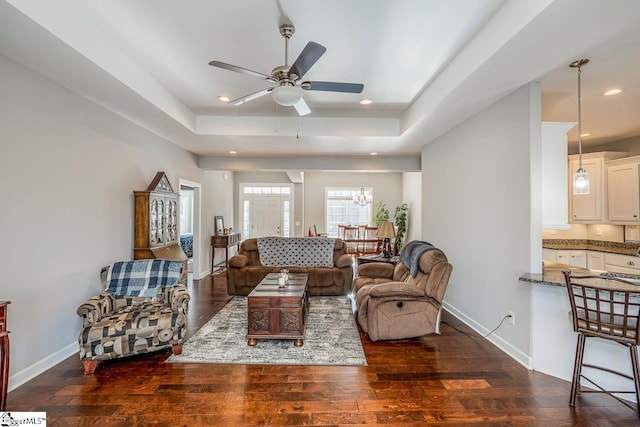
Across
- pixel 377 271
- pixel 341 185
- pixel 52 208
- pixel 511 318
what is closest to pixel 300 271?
pixel 377 271

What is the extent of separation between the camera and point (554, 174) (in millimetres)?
2758

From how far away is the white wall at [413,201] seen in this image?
7.46 meters

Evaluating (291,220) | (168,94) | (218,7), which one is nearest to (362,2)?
(218,7)

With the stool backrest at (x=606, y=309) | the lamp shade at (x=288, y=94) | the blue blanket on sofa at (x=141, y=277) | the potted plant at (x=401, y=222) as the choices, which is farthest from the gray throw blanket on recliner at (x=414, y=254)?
the potted plant at (x=401, y=222)

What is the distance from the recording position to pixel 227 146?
5039mm

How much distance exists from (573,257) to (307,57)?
201 inches

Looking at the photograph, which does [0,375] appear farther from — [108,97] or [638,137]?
[638,137]

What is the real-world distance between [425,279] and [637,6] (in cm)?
255

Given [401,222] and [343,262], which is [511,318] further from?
[401,222]

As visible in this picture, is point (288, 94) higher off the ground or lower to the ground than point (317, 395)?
higher

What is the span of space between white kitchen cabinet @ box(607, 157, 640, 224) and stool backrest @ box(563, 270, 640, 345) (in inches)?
108

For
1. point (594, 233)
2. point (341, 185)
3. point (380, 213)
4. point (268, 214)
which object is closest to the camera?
point (594, 233)

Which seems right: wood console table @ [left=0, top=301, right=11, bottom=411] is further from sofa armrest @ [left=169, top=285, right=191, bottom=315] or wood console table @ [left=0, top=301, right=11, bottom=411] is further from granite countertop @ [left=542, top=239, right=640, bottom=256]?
granite countertop @ [left=542, top=239, right=640, bottom=256]

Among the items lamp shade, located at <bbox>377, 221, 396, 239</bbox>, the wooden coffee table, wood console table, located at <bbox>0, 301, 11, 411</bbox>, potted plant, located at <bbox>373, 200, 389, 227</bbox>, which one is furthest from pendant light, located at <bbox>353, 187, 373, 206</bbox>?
wood console table, located at <bbox>0, 301, 11, 411</bbox>
